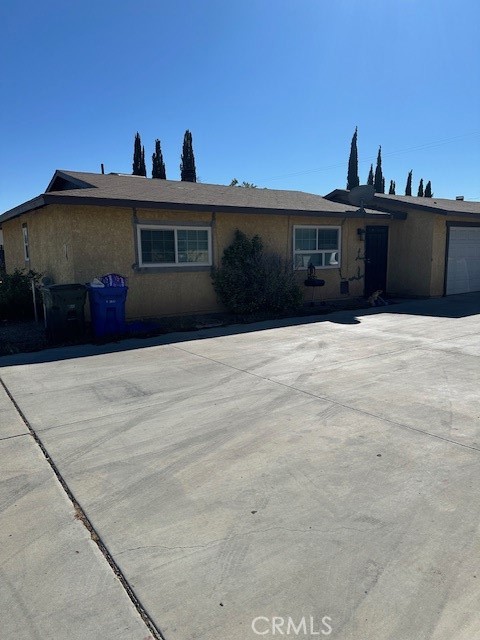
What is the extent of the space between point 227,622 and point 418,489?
5.90 ft

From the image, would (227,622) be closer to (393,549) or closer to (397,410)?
(393,549)

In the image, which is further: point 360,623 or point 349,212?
point 349,212

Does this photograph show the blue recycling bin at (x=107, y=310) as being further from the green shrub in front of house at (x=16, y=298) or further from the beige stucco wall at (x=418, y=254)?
the beige stucco wall at (x=418, y=254)

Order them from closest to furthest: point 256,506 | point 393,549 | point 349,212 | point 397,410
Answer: point 393,549 < point 256,506 < point 397,410 < point 349,212

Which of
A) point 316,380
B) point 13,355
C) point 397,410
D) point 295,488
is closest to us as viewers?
point 295,488

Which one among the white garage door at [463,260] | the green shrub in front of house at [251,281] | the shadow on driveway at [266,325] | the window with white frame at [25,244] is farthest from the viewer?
the white garage door at [463,260]

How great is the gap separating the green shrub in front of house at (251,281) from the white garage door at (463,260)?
6823mm

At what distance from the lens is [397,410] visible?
16.4 feet

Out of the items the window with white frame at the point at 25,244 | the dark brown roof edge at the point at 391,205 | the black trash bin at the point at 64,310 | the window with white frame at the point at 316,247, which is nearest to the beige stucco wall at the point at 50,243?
the window with white frame at the point at 25,244

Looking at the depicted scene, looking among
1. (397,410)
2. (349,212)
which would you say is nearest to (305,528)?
(397,410)

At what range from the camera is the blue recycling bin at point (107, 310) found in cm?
911

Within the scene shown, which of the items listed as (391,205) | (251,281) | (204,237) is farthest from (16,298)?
(391,205)

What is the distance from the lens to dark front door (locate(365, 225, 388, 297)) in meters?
15.4

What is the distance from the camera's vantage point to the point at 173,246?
1109 cm
